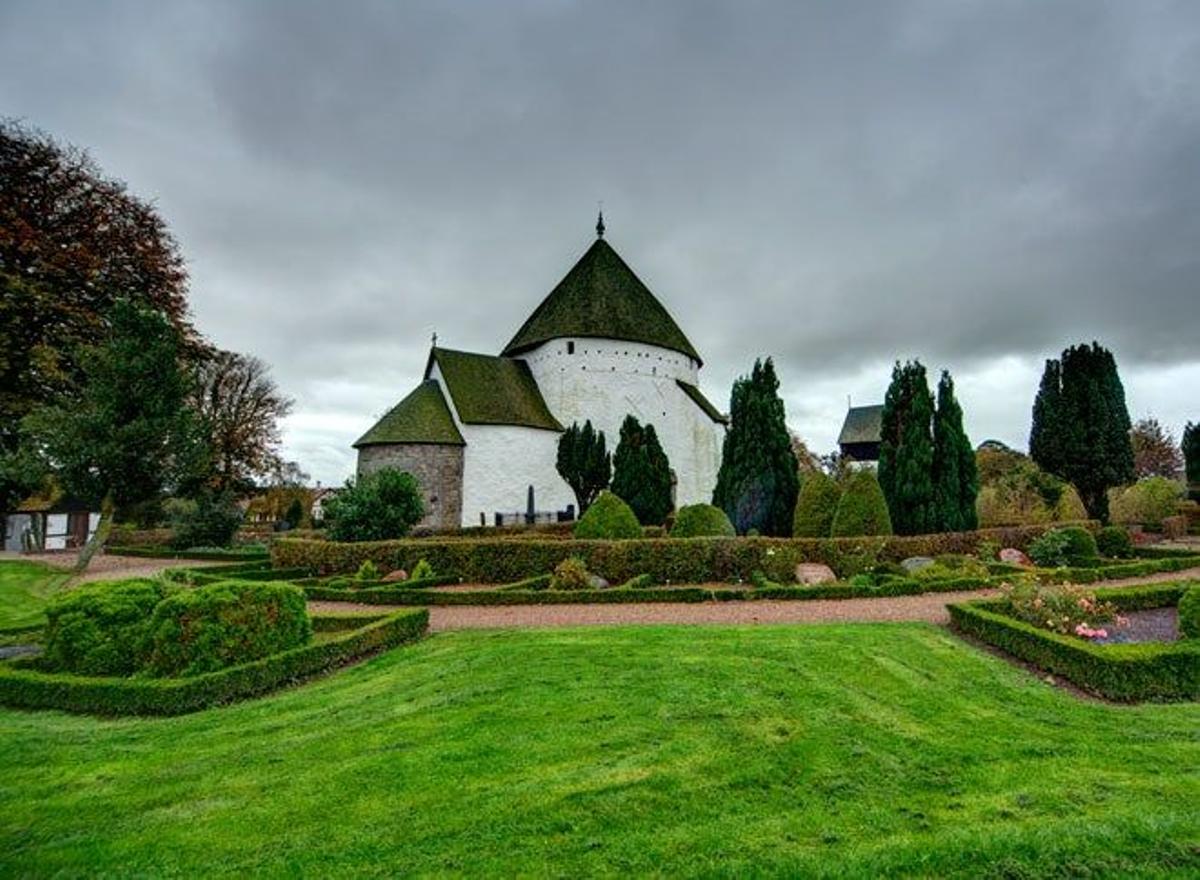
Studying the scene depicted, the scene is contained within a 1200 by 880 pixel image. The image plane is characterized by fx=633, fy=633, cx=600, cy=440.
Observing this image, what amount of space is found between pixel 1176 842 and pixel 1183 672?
3.80 meters

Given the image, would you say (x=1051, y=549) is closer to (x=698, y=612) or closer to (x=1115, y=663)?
(x=698, y=612)

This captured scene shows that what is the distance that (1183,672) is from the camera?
597cm

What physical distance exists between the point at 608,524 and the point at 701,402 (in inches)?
830

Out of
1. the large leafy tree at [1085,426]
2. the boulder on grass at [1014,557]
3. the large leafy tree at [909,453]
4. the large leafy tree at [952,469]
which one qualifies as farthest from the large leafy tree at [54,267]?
the large leafy tree at [1085,426]

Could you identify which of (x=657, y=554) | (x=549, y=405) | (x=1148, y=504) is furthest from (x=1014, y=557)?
(x=549, y=405)

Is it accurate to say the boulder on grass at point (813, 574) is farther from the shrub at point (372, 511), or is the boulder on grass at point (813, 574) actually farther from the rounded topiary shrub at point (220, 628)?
the shrub at point (372, 511)

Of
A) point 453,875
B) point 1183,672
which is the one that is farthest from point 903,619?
point 453,875

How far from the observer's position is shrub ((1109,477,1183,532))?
26875mm

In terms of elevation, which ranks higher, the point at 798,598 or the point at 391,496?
the point at 391,496

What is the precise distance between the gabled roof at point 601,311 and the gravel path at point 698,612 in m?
22.6

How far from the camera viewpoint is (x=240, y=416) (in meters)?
36.2

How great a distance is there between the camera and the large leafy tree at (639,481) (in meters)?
24.5

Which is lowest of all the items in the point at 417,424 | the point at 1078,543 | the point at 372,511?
the point at 1078,543

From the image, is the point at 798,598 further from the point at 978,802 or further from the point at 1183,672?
the point at 978,802
